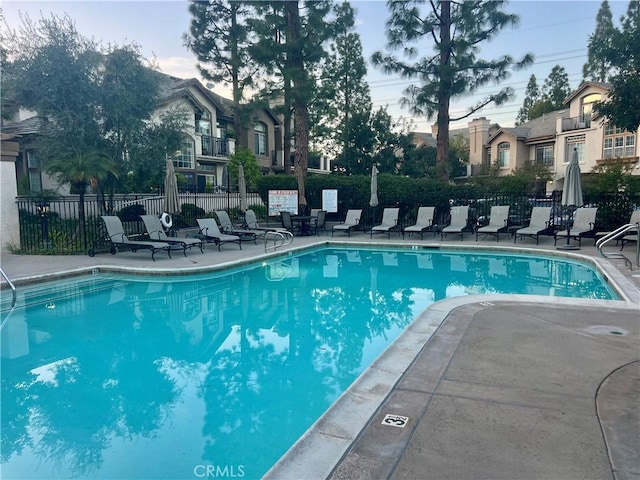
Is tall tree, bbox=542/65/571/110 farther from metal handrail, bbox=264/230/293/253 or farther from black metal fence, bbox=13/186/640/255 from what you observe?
metal handrail, bbox=264/230/293/253

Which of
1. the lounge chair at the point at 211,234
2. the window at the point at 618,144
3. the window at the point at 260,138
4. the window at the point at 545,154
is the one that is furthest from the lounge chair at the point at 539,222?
the window at the point at 260,138

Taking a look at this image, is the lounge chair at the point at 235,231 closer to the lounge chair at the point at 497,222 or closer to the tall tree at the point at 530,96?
the lounge chair at the point at 497,222

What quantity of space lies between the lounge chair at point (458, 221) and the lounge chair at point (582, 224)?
9.13 ft

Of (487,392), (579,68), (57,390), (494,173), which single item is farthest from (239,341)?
(579,68)

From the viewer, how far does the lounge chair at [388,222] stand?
15.5 meters

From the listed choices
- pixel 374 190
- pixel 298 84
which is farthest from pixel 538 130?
pixel 298 84

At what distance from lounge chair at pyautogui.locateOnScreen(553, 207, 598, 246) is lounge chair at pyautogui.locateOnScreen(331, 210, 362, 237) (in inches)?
254

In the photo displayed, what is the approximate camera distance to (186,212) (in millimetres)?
16312

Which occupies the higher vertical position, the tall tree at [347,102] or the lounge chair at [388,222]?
the tall tree at [347,102]

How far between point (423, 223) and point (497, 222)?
7.80ft

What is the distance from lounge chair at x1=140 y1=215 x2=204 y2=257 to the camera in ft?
37.6

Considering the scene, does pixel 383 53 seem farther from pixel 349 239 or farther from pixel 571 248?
pixel 571 248

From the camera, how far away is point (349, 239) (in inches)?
584

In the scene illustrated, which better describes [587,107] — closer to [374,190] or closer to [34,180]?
[374,190]
